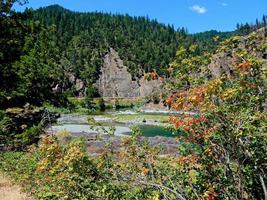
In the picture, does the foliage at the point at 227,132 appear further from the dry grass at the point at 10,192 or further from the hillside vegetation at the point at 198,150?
the dry grass at the point at 10,192

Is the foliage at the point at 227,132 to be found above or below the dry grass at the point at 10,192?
above

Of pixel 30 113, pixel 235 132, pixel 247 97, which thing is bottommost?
pixel 30 113

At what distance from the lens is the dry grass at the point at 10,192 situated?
48.5 ft

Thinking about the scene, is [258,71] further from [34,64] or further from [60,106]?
[60,106]

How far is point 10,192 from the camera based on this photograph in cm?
1579

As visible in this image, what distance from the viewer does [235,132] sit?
5.80m

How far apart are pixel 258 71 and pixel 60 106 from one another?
2135 cm

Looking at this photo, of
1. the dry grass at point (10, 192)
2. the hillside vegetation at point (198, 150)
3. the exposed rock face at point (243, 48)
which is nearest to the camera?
the hillside vegetation at point (198, 150)

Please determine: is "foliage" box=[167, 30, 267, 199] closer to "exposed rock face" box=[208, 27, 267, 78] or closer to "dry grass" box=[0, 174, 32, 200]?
"exposed rock face" box=[208, 27, 267, 78]

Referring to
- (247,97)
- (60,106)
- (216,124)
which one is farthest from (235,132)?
(60,106)

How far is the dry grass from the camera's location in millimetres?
14781

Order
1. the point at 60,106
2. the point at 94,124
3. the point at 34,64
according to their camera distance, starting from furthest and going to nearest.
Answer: the point at 60,106 → the point at 34,64 → the point at 94,124

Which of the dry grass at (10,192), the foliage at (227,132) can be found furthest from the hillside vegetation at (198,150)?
the dry grass at (10,192)

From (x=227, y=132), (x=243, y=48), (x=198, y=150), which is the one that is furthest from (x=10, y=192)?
(x=227, y=132)
